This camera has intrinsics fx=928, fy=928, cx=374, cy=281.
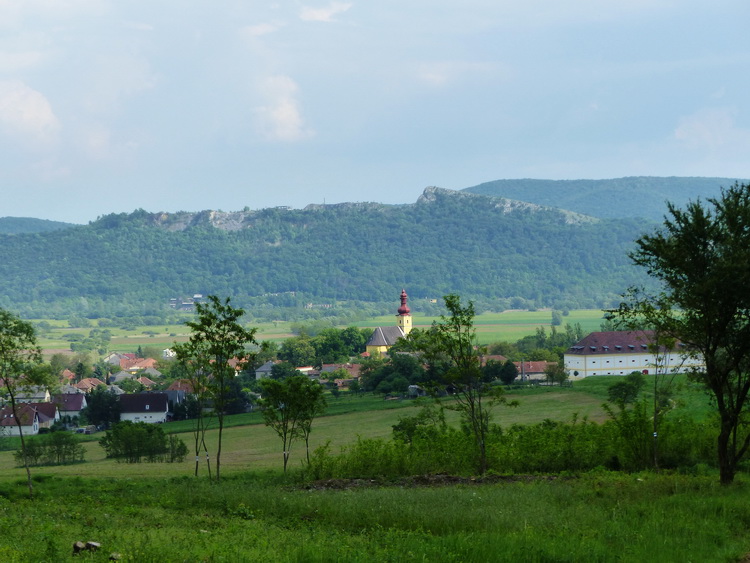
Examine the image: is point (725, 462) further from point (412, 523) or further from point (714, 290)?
point (412, 523)

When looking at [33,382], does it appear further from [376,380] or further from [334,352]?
[334,352]

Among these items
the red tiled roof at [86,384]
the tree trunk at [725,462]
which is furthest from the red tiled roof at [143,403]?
the tree trunk at [725,462]

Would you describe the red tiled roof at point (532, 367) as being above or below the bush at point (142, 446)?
below

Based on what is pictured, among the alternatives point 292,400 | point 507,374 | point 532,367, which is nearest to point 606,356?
point 532,367

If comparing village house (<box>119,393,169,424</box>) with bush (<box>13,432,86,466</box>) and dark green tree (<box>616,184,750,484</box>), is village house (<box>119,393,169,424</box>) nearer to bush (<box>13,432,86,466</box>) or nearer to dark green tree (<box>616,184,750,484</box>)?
bush (<box>13,432,86,466</box>)

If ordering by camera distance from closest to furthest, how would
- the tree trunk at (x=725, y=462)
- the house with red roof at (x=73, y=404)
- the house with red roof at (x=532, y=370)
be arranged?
the tree trunk at (x=725, y=462) < the house with red roof at (x=73, y=404) < the house with red roof at (x=532, y=370)

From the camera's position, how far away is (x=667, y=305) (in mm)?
20047

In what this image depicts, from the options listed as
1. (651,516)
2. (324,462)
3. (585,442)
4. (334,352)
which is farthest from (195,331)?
(334,352)

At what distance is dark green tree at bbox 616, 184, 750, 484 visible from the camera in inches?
730

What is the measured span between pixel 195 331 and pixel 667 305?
17034 millimetres

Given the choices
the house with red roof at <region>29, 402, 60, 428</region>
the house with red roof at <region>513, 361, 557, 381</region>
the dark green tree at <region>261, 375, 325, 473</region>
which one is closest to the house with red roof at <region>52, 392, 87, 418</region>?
the house with red roof at <region>29, 402, 60, 428</region>

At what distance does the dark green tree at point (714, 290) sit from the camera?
1855 centimetres

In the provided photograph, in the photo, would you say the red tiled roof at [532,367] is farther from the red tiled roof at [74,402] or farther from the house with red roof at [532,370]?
the red tiled roof at [74,402]

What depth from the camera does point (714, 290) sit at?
18297 millimetres
